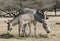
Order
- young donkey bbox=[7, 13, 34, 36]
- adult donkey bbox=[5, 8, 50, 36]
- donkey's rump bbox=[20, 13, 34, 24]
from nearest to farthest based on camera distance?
1. young donkey bbox=[7, 13, 34, 36]
2. adult donkey bbox=[5, 8, 50, 36]
3. donkey's rump bbox=[20, 13, 34, 24]

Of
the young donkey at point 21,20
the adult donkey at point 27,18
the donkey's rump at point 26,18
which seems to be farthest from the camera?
the donkey's rump at point 26,18

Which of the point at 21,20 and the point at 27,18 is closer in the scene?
the point at 21,20

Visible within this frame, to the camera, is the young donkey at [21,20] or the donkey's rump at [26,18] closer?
the young donkey at [21,20]

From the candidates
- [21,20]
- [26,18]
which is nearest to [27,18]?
[26,18]

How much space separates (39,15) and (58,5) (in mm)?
35232

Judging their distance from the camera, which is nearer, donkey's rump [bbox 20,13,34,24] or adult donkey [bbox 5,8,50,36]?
adult donkey [bbox 5,8,50,36]

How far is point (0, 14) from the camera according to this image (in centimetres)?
3784

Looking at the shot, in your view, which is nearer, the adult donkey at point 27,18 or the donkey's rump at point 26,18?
the adult donkey at point 27,18

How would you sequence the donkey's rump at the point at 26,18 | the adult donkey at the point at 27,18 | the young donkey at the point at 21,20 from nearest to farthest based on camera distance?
the young donkey at the point at 21,20
the adult donkey at the point at 27,18
the donkey's rump at the point at 26,18

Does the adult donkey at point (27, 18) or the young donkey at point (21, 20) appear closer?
the young donkey at point (21, 20)

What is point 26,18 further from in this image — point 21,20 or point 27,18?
point 21,20

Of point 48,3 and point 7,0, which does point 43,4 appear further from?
point 7,0

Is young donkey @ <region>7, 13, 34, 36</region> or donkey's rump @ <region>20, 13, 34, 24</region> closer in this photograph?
young donkey @ <region>7, 13, 34, 36</region>

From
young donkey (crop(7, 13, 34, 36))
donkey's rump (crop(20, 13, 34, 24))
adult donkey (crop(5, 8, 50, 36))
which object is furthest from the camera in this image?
donkey's rump (crop(20, 13, 34, 24))
